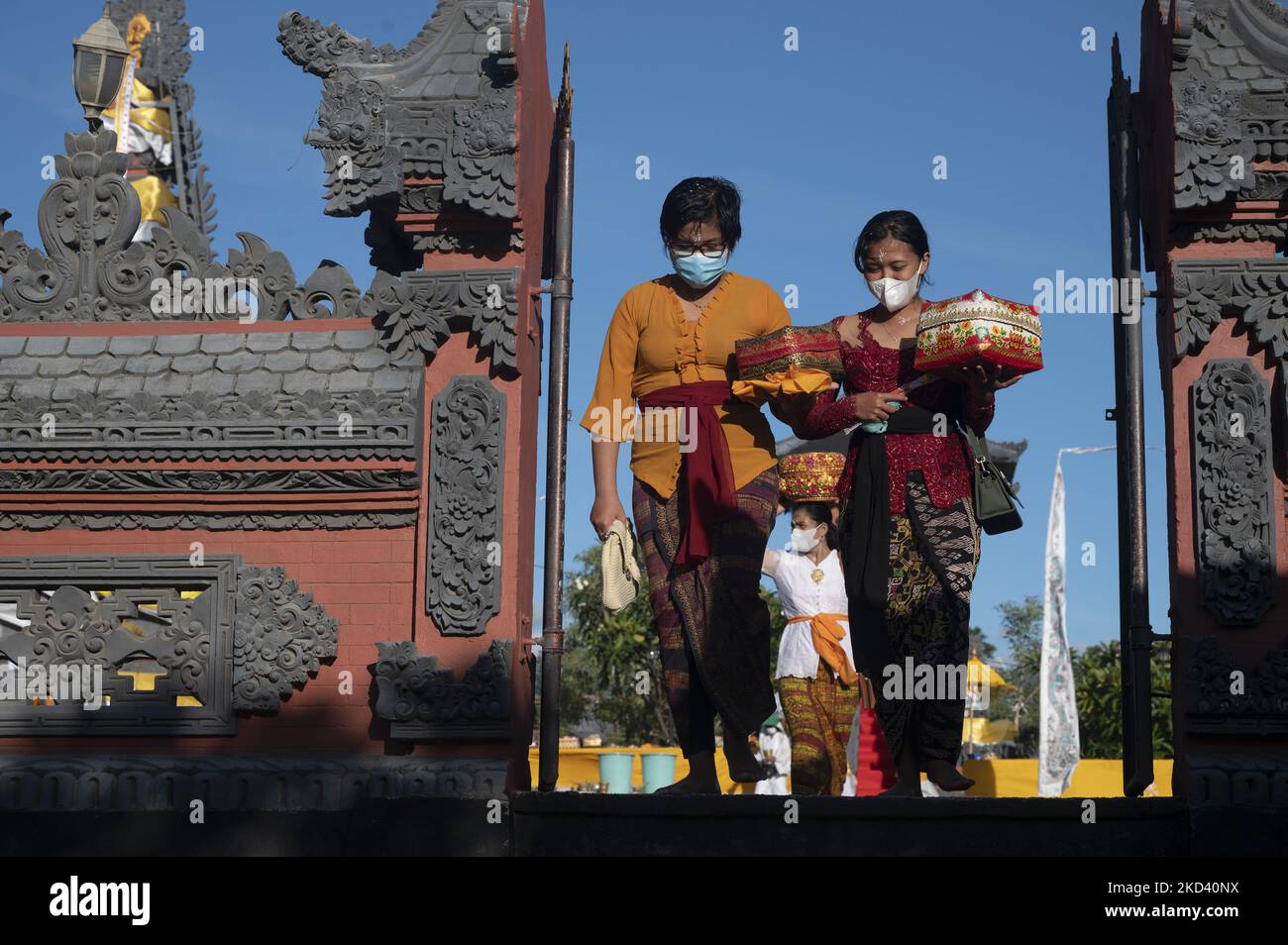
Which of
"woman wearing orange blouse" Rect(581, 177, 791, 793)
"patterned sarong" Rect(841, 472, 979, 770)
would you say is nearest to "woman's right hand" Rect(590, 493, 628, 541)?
"woman wearing orange blouse" Rect(581, 177, 791, 793)

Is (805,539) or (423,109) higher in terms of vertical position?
(423,109)

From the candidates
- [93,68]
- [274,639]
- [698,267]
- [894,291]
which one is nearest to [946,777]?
[894,291]

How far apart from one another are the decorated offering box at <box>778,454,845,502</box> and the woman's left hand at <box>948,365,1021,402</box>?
2.76 feet

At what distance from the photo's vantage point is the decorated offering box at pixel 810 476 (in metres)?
7.88

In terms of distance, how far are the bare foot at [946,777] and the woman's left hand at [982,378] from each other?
172cm

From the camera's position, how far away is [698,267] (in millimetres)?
7918

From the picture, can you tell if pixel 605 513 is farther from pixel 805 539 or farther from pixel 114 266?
pixel 114 266

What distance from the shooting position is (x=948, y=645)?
7242 mm

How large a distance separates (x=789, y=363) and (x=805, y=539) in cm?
174

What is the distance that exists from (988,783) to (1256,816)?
34.5 ft

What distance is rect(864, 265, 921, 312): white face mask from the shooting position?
7637 millimetres

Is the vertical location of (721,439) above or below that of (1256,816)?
above

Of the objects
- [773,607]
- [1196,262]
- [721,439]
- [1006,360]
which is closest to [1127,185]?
[1196,262]

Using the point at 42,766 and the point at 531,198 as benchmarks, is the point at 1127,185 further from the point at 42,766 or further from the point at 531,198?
the point at 42,766
